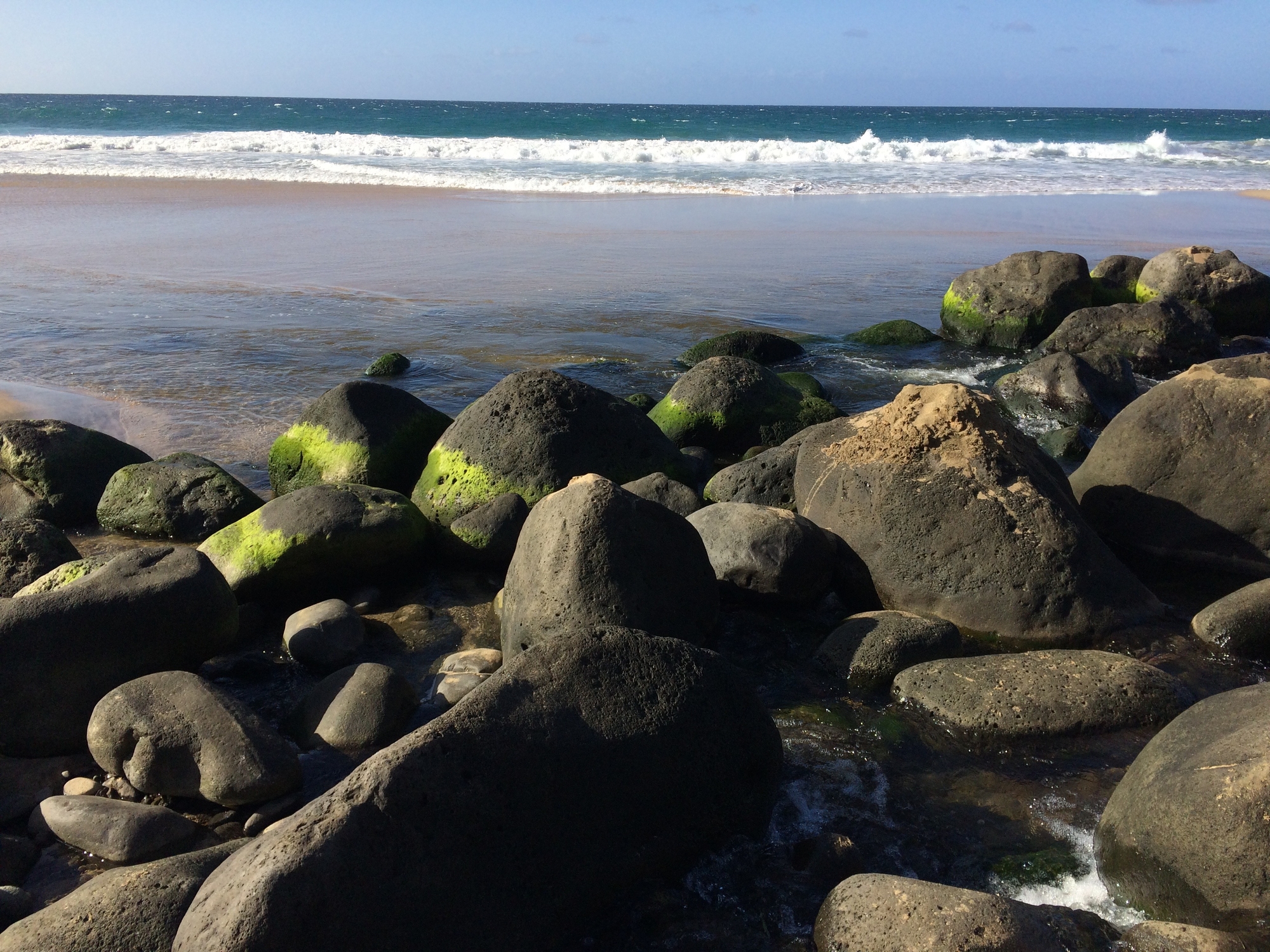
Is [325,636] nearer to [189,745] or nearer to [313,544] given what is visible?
[313,544]

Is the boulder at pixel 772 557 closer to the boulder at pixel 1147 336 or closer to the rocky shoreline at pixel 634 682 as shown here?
the rocky shoreline at pixel 634 682

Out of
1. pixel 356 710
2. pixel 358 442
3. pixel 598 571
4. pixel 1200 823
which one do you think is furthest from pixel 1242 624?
pixel 358 442

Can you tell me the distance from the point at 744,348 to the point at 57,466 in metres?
6.09

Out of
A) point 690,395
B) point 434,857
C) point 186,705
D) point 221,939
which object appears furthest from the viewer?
point 690,395

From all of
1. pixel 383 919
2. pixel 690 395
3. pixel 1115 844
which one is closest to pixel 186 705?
pixel 383 919

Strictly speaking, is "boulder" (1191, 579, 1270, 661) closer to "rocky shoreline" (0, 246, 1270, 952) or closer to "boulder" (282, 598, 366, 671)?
"rocky shoreline" (0, 246, 1270, 952)

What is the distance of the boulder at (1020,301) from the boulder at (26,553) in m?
9.32

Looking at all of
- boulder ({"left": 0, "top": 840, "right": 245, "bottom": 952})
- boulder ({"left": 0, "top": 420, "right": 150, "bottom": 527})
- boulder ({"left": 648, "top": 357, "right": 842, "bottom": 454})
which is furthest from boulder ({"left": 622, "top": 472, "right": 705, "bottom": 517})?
boulder ({"left": 0, "top": 420, "right": 150, "bottom": 527})

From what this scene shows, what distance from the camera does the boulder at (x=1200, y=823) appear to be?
117 inches

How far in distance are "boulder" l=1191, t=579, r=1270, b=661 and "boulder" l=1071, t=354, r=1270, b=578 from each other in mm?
828

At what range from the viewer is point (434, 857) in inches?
108

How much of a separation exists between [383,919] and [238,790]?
1.20 meters

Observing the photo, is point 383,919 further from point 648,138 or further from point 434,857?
point 648,138

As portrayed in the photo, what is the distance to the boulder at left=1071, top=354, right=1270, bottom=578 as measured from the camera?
18.5 feet
